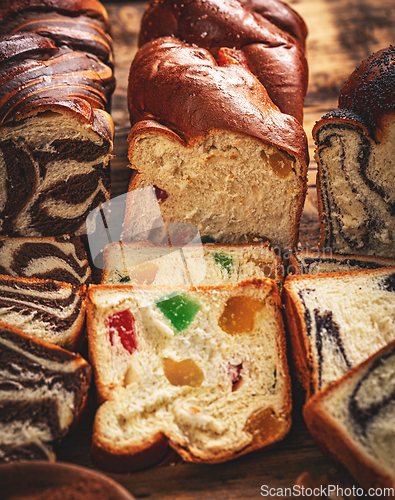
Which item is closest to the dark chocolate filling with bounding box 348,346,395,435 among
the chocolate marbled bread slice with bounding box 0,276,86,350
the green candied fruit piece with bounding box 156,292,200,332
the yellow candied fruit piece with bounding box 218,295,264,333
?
the yellow candied fruit piece with bounding box 218,295,264,333

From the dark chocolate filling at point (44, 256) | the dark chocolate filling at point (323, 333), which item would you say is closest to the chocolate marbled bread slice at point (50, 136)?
the dark chocolate filling at point (44, 256)

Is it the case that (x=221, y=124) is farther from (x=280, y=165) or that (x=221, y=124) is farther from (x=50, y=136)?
(x=50, y=136)

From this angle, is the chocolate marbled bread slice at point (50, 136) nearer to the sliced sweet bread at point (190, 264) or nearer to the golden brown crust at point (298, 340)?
the sliced sweet bread at point (190, 264)

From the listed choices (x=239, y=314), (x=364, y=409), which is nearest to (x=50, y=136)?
(x=239, y=314)

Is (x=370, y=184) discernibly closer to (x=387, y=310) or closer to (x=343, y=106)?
(x=343, y=106)

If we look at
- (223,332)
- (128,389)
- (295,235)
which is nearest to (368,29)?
(295,235)

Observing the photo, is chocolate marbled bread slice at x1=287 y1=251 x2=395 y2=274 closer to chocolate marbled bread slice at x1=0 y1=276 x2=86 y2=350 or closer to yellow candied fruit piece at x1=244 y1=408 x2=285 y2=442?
yellow candied fruit piece at x1=244 y1=408 x2=285 y2=442
